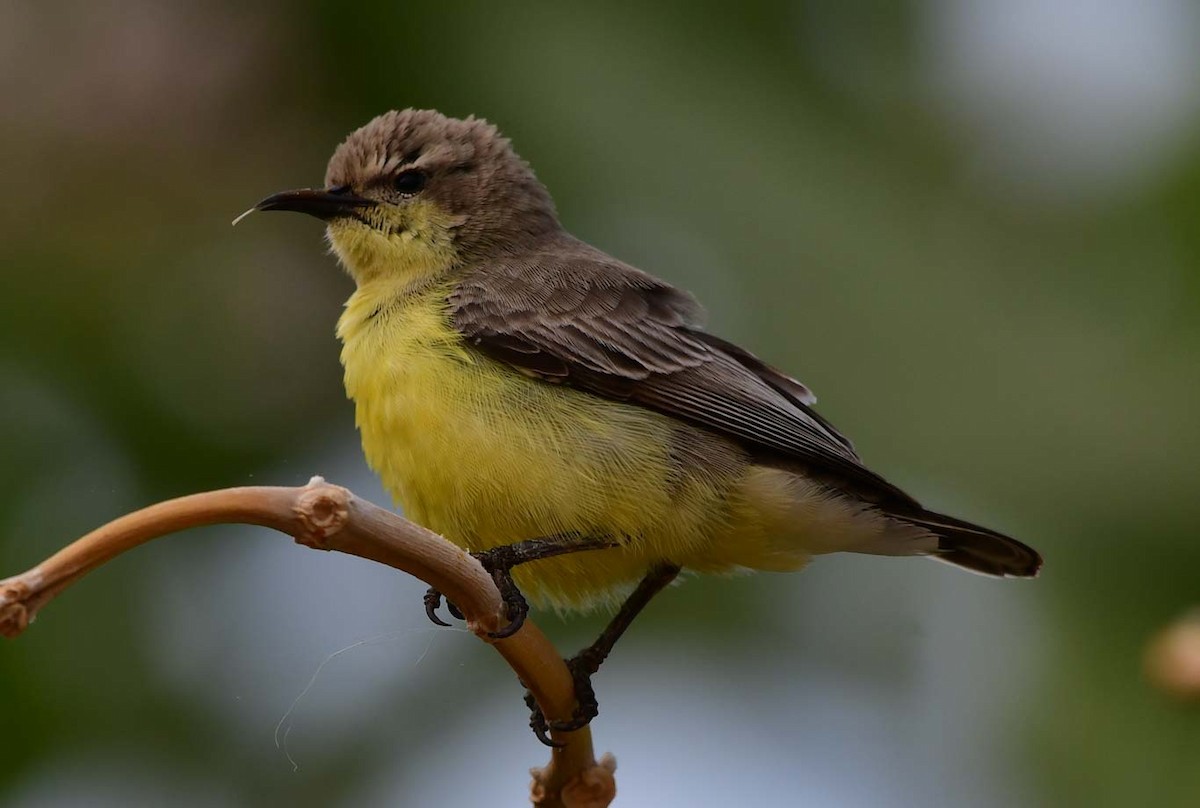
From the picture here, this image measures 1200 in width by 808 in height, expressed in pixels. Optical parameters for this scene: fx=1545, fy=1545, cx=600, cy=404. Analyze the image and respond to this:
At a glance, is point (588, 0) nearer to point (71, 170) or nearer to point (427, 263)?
point (427, 263)

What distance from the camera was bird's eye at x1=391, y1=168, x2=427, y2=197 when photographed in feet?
16.0

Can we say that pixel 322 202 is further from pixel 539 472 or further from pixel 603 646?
pixel 603 646

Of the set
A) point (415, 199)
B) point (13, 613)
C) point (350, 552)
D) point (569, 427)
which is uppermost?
point (415, 199)

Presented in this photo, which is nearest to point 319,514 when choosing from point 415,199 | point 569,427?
point 569,427

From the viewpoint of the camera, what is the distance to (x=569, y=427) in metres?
4.23

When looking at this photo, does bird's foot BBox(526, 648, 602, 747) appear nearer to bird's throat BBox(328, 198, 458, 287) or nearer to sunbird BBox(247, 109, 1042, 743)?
sunbird BBox(247, 109, 1042, 743)

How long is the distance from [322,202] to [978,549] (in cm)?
222

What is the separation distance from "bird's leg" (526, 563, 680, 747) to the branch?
97cm

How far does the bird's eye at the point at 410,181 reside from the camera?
4.88 metres

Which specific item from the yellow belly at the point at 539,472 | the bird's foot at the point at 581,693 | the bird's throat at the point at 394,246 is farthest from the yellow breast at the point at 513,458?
the bird's throat at the point at 394,246

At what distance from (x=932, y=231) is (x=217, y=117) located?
7.97ft

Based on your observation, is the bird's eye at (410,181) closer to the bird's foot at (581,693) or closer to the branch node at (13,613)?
the bird's foot at (581,693)

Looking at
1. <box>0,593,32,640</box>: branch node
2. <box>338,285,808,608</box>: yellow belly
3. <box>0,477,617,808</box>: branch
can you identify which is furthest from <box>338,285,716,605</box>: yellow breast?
<box>0,593,32,640</box>: branch node

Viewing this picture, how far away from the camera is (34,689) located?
447 cm
